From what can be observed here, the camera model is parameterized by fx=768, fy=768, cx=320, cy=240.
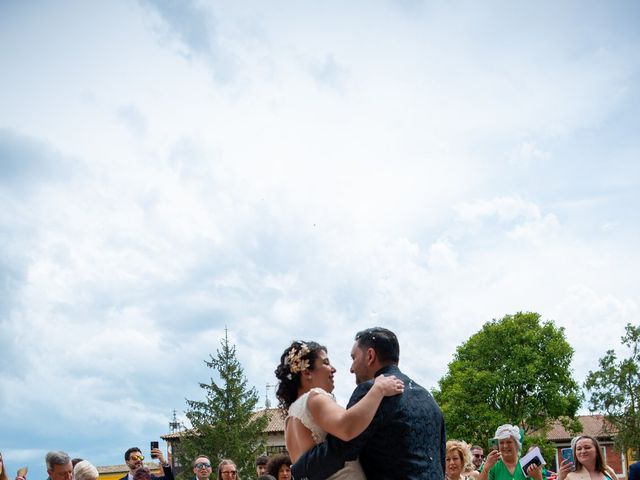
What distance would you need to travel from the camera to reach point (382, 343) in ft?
14.5

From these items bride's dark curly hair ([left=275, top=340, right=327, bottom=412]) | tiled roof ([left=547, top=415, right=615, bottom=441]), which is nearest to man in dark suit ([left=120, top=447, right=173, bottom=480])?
bride's dark curly hair ([left=275, top=340, right=327, bottom=412])

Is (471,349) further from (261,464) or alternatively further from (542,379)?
(261,464)

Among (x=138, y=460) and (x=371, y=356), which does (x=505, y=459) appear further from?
(x=371, y=356)

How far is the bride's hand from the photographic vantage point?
4035 mm

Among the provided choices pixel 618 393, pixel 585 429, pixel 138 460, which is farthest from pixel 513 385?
pixel 138 460

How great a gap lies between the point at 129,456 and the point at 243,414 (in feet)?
106

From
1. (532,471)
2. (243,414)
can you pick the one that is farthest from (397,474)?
(243,414)

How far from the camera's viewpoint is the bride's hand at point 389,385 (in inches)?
159

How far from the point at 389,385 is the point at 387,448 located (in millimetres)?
362

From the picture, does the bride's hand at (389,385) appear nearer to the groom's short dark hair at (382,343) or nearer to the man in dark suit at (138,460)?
the groom's short dark hair at (382,343)

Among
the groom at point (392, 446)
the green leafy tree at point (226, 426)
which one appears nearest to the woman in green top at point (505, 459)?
the groom at point (392, 446)

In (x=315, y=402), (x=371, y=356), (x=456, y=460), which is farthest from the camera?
(x=456, y=460)

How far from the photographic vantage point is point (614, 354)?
47.3m

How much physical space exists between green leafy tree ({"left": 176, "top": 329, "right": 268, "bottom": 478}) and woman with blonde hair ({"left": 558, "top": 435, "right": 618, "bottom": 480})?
3346 centimetres
